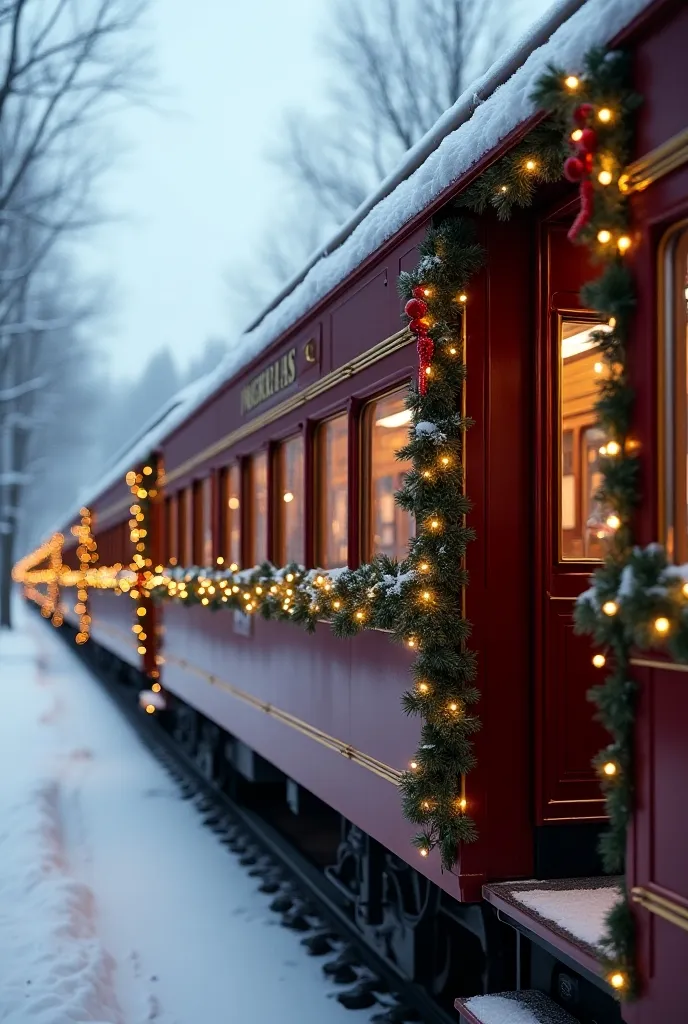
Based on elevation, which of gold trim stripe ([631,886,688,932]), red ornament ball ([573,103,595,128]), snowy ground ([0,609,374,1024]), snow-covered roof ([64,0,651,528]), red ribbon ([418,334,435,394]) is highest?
snow-covered roof ([64,0,651,528])

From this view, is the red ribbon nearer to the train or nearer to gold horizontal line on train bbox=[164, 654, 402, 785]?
the train

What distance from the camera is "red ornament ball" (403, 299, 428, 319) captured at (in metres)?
4.04

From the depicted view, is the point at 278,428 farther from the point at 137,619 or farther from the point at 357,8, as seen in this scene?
the point at 357,8

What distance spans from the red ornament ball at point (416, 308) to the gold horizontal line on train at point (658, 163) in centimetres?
129

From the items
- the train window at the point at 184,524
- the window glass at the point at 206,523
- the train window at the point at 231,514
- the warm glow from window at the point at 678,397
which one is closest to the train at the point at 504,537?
the warm glow from window at the point at 678,397

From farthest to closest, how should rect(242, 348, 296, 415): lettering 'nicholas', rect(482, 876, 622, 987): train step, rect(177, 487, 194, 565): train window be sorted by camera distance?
rect(177, 487, 194, 565): train window
rect(242, 348, 296, 415): lettering 'nicholas'
rect(482, 876, 622, 987): train step

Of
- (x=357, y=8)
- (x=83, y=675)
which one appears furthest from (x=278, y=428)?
(x=83, y=675)

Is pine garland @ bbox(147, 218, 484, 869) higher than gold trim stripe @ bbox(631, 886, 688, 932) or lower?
higher

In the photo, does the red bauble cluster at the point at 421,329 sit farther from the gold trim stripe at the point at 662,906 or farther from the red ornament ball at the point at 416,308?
the gold trim stripe at the point at 662,906

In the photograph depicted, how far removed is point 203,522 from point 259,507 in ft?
7.37

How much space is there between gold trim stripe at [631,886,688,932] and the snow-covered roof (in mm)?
2077

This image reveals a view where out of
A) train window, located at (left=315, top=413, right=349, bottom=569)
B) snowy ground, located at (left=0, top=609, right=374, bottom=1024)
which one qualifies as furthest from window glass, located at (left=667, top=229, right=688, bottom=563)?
snowy ground, located at (left=0, top=609, right=374, bottom=1024)

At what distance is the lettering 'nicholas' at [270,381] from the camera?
6.33 metres

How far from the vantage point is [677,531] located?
2656mm
